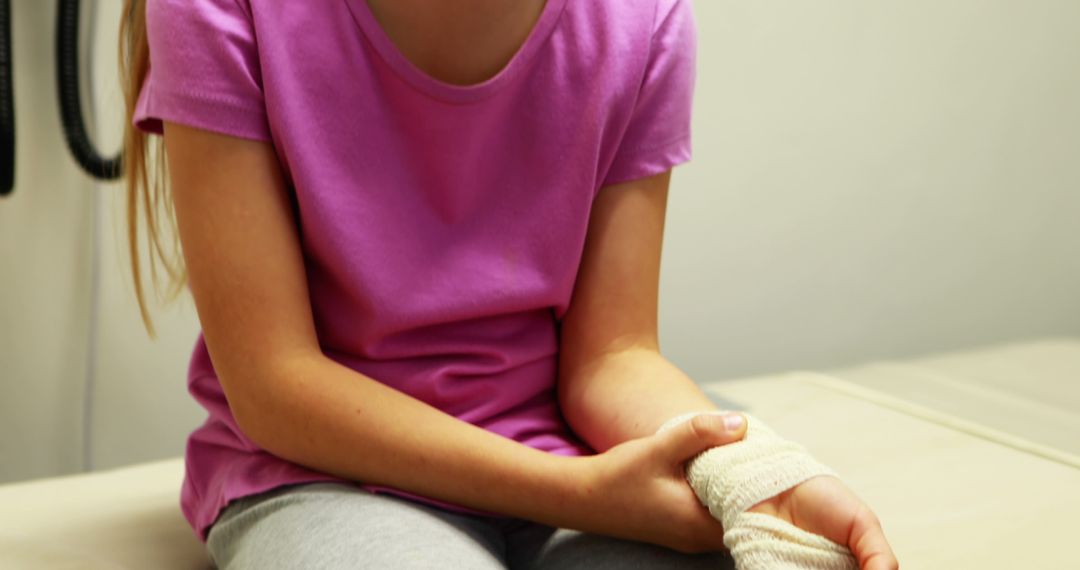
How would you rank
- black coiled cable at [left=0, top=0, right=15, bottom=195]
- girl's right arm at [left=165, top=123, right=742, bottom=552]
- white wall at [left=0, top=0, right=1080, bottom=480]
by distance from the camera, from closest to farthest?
girl's right arm at [left=165, top=123, right=742, bottom=552], black coiled cable at [left=0, top=0, right=15, bottom=195], white wall at [left=0, top=0, right=1080, bottom=480]

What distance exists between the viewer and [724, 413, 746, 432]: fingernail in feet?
2.30

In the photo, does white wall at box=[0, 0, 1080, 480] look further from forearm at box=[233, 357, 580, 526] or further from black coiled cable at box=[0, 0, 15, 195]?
forearm at box=[233, 357, 580, 526]

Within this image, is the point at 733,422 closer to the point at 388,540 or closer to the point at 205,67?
the point at 388,540

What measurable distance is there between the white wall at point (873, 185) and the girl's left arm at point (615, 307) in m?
0.92

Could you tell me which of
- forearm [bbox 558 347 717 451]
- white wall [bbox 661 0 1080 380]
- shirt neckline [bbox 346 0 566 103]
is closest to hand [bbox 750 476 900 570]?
forearm [bbox 558 347 717 451]

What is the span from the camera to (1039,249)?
2107mm

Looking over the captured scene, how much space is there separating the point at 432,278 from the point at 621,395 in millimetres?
163

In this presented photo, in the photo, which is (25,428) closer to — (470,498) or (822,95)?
(470,498)

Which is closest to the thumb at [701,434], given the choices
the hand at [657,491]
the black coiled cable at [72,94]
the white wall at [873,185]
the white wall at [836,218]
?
the hand at [657,491]

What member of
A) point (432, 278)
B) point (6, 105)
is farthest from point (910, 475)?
point (6, 105)

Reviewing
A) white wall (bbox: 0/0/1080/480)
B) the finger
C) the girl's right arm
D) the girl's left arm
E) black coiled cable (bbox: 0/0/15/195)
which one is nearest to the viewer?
the finger

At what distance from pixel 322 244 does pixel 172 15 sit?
0.18m

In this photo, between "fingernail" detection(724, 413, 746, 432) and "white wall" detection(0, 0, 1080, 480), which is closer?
"fingernail" detection(724, 413, 746, 432)

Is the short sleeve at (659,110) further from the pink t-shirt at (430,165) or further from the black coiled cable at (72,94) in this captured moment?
the black coiled cable at (72,94)
